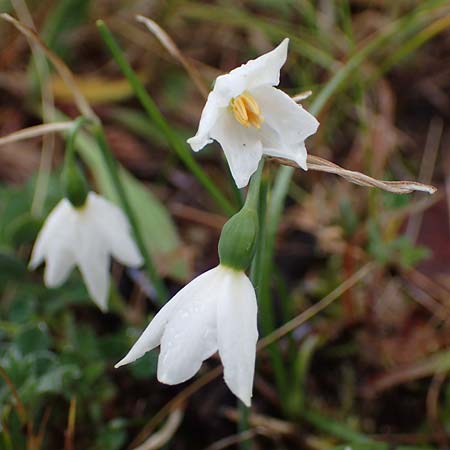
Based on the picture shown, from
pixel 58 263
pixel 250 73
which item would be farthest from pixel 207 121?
pixel 58 263

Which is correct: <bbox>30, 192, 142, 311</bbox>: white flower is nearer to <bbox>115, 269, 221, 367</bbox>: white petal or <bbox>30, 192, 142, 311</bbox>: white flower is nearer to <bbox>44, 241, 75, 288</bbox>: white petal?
<bbox>44, 241, 75, 288</bbox>: white petal

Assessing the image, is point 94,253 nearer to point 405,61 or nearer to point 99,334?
point 99,334

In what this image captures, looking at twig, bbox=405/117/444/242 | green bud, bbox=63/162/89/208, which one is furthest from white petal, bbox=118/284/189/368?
twig, bbox=405/117/444/242

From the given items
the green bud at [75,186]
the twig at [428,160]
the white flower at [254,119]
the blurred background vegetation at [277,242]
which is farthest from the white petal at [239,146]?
the twig at [428,160]

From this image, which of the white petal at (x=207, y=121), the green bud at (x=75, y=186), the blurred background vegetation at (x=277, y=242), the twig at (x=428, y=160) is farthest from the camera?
the twig at (x=428, y=160)

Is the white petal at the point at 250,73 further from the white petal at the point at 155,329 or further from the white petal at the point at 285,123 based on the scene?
the white petal at the point at 155,329

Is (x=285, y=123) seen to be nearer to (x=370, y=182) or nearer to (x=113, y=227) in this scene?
(x=370, y=182)
